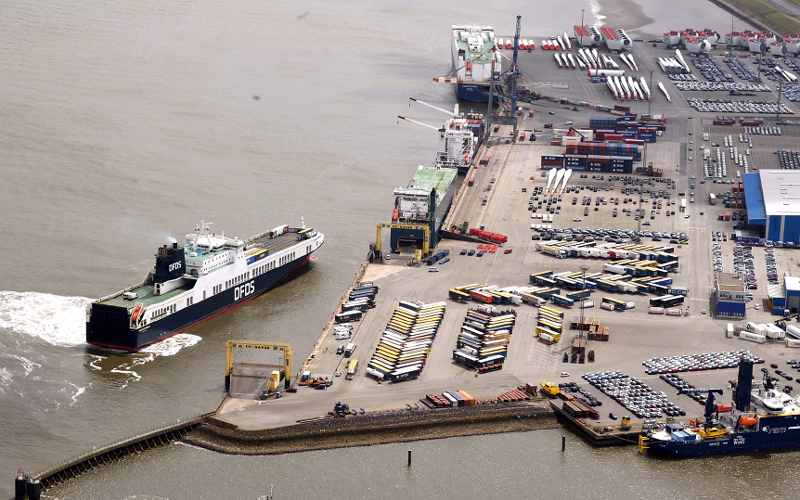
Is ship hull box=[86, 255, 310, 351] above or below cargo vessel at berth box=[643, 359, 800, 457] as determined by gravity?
above

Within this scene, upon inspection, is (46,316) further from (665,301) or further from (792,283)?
(792,283)

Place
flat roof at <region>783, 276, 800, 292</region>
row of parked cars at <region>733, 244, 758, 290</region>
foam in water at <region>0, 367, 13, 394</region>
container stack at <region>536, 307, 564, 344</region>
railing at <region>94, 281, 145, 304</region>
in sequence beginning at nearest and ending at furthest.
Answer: foam in water at <region>0, 367, 13, 394</region>
container stack at <region>536, 307, 564, 344</region>
railing at <region>94, 281, 145, 304</region>
flat roof at <region>783, 276, 800, 292</region>
row of parked cars at <region>733, 244, 758, 290</region>

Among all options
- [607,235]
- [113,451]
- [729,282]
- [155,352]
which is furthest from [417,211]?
[113,451]

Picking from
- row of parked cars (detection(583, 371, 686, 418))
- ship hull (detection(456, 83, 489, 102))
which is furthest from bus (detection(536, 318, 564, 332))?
ship hull (detection(456, 83, 489, 102))

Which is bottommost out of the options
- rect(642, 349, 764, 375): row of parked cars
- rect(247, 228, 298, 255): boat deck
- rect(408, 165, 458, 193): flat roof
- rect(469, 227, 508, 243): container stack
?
rect(642, 349, 764, 375): row of parked cars

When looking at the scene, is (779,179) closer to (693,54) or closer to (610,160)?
(610,160)

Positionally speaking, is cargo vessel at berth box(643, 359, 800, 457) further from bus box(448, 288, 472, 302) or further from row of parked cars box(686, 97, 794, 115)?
row of parked cars box(686, 97, 794, 115)
